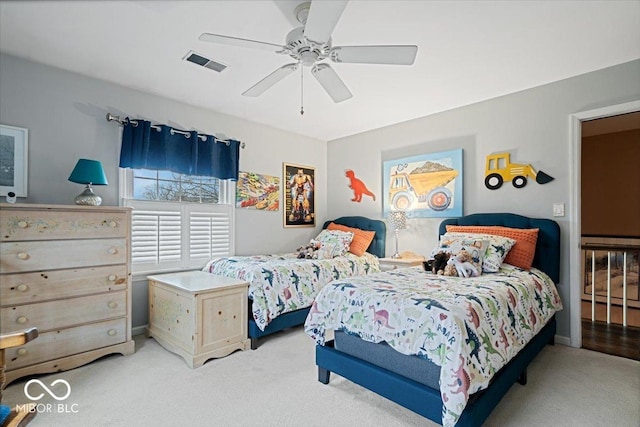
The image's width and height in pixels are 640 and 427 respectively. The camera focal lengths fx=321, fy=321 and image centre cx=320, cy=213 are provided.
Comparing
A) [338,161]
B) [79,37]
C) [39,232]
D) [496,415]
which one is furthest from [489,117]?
[39,232]

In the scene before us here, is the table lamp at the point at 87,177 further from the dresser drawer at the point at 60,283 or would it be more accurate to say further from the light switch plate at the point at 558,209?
the light switch plate at the point at 558,209

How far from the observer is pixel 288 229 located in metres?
4.78

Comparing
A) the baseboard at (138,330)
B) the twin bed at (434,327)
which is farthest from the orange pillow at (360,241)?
the baseboard at (138,330)

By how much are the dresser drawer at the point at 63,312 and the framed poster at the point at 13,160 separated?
Result: 100 centimetres

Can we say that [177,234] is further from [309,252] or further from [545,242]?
[545,242]

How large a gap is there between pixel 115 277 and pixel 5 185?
3.69 feet

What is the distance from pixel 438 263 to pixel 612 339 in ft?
6.77

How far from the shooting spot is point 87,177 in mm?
2697

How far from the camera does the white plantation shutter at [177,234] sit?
3309 millimetres

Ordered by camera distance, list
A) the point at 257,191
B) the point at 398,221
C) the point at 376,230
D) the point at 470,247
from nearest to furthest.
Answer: the point at 470,247, the point at 398,221, the point at 257,191, the point at 376,230

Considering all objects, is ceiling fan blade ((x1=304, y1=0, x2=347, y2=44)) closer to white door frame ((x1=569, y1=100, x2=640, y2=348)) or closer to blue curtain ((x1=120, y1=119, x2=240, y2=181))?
blue curtain ((x1=120, y1=119, x2=240, y2=181))

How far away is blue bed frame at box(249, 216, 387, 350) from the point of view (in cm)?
298

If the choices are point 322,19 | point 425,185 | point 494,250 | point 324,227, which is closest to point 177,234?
point 324,227

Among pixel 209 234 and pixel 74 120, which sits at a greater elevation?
pixel 74 120
